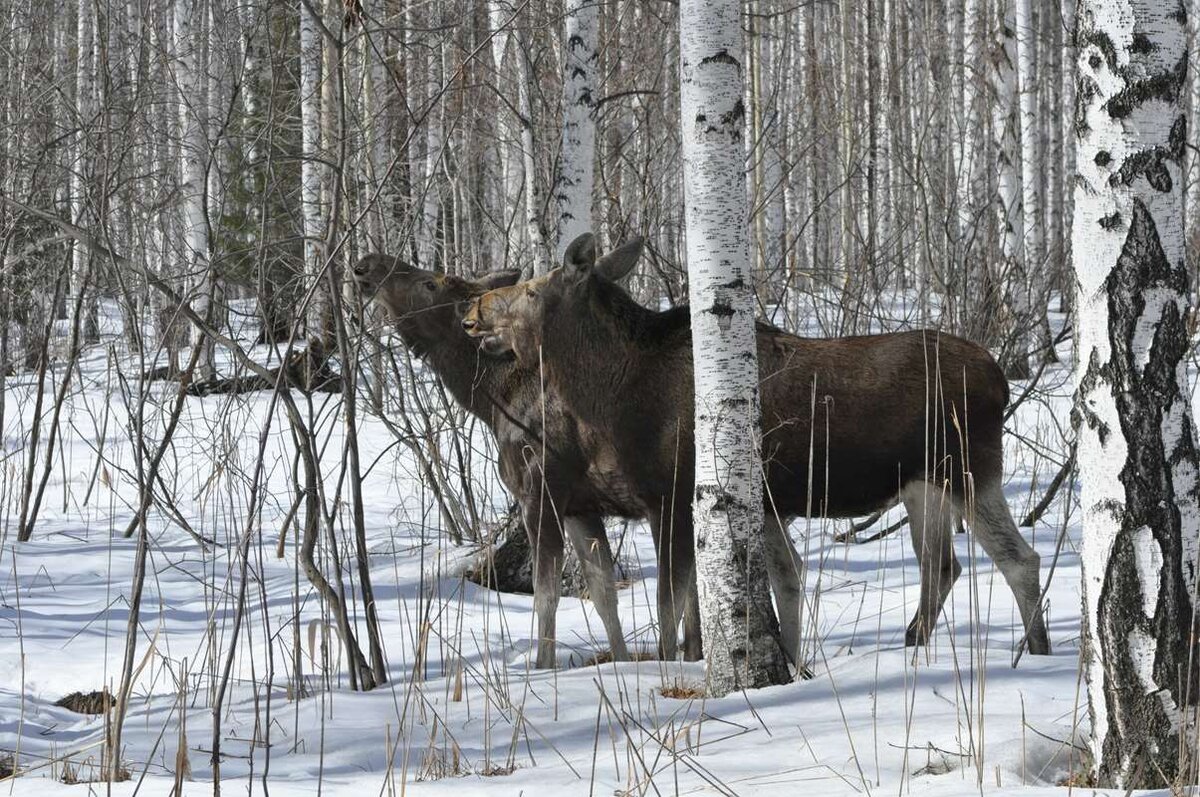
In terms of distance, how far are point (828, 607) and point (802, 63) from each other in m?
24.5

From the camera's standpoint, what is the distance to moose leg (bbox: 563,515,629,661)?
605 cm

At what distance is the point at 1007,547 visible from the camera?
232 inches

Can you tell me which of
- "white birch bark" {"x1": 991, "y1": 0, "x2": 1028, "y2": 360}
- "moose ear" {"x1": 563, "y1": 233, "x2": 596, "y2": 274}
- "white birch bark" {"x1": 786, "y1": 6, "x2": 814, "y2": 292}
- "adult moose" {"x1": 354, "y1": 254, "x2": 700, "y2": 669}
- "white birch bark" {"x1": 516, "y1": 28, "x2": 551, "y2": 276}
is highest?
"white birch bark" {"x1": 786, "y1": 6, "x2": 814, "y2": 292}

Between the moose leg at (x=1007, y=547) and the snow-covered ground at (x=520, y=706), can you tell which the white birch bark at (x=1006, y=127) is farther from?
the moose leg at (x=1007, y=547)

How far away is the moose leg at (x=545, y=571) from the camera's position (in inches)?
234

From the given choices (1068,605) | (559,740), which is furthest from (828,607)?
(559,740)

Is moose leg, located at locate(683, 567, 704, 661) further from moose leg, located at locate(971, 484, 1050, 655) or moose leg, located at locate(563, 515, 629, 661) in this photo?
moose leg, located at locate(971, 484, 1050, 655)

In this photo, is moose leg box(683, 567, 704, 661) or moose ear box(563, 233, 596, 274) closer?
moose leg box(683, 567, 704, 661)

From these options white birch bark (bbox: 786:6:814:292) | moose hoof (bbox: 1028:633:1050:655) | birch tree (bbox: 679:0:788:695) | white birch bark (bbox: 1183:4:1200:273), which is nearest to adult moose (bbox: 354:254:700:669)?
birch tree (bbox: 679:0:788:695)

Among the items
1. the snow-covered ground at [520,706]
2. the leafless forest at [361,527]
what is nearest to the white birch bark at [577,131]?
the leafless forest at [361,527]

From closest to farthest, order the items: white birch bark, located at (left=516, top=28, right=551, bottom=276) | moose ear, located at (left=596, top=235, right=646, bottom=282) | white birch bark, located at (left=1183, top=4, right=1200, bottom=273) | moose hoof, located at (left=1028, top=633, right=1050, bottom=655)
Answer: moose hoof, located at (left=1028, top=633, right=1050, bottom=655)
moose ear, located at (left=596, top=235, right=646, bottom=282)
white birch bark, located at (left=516, top=28, right=551, bottom=276)
white birch bark, located at (left=1183, top=4, right=1200, bottom=273)

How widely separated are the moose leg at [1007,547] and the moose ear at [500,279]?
277 centimetres

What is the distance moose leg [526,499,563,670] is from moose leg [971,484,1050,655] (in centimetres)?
186

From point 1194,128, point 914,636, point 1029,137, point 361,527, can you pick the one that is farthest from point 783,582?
Answer: point 1194,128
